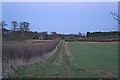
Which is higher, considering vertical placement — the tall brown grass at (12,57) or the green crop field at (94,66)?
the tall brown grass at (12,57)

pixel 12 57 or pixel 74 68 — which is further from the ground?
pixel 12 57

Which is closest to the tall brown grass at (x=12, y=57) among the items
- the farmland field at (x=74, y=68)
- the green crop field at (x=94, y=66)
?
the farmland field at (x=74, y=68)

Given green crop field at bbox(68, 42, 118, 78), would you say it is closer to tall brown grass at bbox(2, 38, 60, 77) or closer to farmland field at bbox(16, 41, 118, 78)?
farmland field at bbox(16, 41, 118, 78)

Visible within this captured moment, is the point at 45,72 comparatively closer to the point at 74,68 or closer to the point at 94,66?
the point at 74,68

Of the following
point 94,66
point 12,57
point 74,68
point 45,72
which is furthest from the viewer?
point 94,66

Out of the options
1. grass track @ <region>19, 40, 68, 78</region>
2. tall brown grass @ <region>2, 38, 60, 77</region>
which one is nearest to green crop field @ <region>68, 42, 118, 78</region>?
grass track @ <region>19, 40, 68, 78</region>

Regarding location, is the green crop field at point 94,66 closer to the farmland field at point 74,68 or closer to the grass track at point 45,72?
the farmland field at point 74,68

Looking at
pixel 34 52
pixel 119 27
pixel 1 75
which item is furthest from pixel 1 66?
pixel 119 27

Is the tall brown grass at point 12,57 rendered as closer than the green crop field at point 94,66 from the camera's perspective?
Yes

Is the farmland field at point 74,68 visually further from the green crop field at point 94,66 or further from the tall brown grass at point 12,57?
the tall brown grass at point 12,57

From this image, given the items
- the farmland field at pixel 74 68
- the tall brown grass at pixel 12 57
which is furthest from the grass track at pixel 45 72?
the tall brown grass at pixel 12 57

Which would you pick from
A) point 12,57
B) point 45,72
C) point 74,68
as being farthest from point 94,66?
point 12,57

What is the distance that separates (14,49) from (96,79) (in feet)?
19.9

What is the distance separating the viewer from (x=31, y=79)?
8641 millimetres
